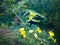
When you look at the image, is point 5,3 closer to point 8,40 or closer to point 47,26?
point 8,40

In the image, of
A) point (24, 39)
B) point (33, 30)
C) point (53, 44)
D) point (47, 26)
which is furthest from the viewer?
point (47, 26)

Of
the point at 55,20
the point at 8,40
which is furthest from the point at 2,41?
the point at 55,20

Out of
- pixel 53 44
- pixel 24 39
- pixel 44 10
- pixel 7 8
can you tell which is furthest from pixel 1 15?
pixel 44 10

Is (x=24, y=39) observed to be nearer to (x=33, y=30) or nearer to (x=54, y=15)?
(x=33, y=30)

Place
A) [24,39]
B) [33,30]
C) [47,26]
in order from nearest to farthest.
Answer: [33,30], [24,39], [47,26]

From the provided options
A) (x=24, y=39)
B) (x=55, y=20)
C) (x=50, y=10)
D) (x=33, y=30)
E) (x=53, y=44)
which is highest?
(x=50, y=10)

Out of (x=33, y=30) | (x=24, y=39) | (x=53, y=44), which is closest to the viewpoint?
(x=33, y=30)

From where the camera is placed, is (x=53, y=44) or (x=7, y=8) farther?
(x=53, y=44)

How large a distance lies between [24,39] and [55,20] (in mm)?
913

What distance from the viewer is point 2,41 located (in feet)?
6.90

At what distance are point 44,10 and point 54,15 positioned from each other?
0.23 m

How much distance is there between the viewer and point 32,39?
226 cm

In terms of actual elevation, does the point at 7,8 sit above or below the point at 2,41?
above

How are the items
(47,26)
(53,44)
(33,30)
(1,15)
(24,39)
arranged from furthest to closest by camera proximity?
1. (47,26)
2. (53,44)
3. (24,39)
4. (1,15)
5. (33,30)
